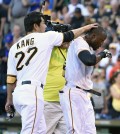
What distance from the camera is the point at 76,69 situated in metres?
7.43

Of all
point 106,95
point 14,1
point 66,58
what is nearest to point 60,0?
point 14,1

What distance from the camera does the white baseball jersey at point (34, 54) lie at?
23.5 feet

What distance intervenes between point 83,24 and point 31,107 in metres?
8.57

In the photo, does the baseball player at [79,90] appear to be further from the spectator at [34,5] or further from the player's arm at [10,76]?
the spectator at [34,5]

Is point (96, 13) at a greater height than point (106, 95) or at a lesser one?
greater

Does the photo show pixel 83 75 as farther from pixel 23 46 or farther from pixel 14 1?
pixel 14 1

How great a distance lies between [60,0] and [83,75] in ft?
32.7

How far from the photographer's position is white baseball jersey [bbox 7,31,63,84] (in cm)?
716

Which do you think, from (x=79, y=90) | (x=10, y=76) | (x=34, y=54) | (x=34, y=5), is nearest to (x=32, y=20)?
(x=34, y=54)

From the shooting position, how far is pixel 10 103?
7586 millimetres

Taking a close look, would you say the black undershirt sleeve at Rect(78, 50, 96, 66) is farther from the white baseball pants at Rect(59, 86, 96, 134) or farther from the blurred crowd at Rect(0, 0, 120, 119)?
the blurred crowd at Rect(0, 0, 120, 119)

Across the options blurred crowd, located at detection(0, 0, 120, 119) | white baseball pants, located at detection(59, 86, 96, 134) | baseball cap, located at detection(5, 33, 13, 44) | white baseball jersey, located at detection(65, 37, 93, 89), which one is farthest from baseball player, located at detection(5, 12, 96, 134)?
baseball cap, located at detection(5, 33, 13, 44)

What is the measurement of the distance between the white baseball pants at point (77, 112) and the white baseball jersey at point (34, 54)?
48cm

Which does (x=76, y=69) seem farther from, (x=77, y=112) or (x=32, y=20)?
(x=32, y=20)
